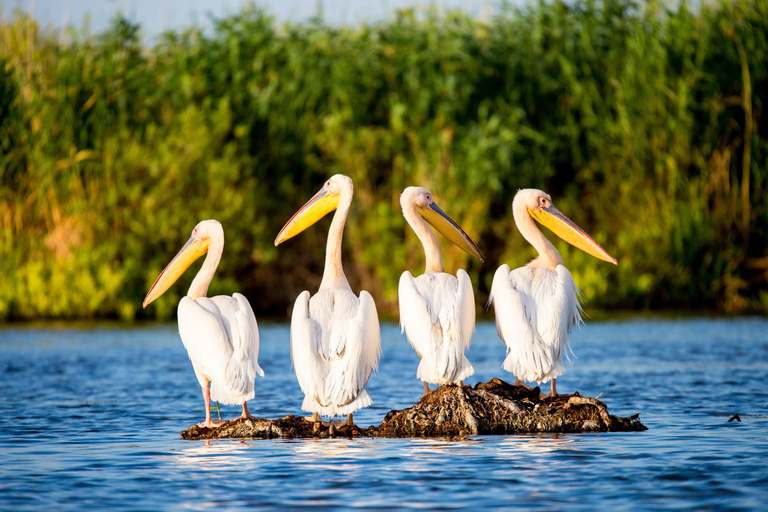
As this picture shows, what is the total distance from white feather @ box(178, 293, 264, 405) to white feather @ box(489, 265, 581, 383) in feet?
5.16

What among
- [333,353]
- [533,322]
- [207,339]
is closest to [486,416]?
[533,322]

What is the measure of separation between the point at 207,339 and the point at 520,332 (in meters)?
1.94

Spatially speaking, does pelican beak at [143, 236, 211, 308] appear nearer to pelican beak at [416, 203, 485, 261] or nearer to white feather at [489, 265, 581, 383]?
pelican beak at [416, 203, 485, 261]

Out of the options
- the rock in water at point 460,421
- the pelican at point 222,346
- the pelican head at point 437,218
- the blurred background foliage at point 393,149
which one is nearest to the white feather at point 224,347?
the pelican at point 222,346

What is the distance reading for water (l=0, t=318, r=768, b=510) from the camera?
16.7 feet

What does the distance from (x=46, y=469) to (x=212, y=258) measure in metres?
1.93

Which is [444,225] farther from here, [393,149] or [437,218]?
[393,149]

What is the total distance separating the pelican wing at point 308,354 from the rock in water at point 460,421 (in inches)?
11.7

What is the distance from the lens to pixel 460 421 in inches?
257

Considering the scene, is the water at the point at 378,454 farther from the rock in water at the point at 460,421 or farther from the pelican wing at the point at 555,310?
the pelican wing at the point at 555,310

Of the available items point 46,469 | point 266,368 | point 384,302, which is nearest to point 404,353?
point 266,368

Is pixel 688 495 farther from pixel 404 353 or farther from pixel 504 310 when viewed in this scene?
pixel 404 353

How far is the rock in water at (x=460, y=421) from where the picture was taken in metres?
6.51

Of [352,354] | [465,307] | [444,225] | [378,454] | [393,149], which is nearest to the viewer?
[378,454]
